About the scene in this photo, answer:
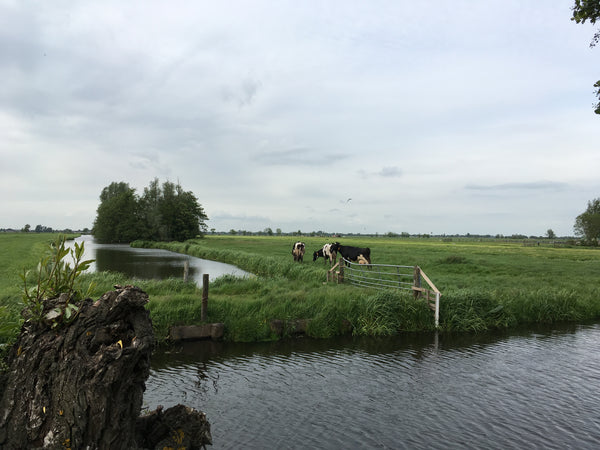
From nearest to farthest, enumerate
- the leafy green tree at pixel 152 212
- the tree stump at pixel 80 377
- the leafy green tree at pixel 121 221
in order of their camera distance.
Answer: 1. the tree stump at pixel 80 377
2. the leafy green tree at pixel 152 212
3. the leafy green tree at pixel 121 221

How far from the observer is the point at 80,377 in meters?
3.85

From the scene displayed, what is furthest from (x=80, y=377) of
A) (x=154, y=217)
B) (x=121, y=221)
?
(x=121, y=221)

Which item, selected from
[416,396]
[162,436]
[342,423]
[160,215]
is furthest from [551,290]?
[160,215]

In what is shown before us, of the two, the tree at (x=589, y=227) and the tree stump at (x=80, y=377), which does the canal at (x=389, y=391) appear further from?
the tree at (x=589, y=227)

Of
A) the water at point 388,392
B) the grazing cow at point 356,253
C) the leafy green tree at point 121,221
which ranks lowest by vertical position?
the water at point 388,392

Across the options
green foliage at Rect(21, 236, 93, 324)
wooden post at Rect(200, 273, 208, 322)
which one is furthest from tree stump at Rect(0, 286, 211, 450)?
wooden post at Rect(200, 273, 208, 322)

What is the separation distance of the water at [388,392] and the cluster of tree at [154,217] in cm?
7877

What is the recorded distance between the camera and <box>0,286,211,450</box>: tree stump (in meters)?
3.82

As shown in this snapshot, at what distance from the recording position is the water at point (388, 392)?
21.2ft

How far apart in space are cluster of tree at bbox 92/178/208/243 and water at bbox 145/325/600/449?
78769 mm

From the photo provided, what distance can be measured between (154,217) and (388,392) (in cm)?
8518

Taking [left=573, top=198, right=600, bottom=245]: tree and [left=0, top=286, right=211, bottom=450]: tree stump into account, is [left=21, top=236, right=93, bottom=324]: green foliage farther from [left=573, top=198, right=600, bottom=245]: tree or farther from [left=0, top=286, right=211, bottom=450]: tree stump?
[left=573, top=198, right=600, bottom=245]: tree

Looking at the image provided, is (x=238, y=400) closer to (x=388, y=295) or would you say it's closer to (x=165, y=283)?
(x=388, y=295)

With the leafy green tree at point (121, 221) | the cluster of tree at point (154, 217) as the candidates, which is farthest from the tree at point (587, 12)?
the leafy green tree at point (121, 221)
